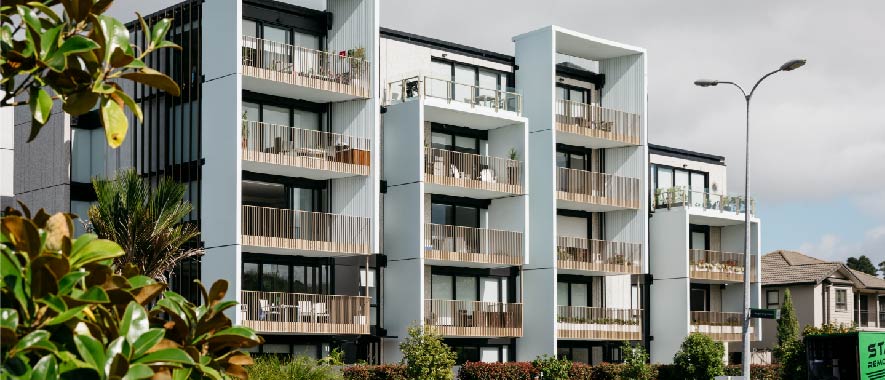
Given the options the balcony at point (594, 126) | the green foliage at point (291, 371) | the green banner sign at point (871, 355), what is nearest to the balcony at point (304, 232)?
the green foliage at point (291, 371)

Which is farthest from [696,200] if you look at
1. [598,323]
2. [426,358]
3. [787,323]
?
[426,358]

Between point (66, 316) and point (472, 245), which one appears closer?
point (66, 316)

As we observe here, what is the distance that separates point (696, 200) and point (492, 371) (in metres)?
18.4

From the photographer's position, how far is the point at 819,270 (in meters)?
76.1

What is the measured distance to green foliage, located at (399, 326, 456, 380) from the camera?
41469mm

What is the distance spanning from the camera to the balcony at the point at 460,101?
46.0 meters

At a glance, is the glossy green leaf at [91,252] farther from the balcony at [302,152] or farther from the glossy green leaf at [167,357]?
the balcony at [302,152]

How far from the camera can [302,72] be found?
139ft

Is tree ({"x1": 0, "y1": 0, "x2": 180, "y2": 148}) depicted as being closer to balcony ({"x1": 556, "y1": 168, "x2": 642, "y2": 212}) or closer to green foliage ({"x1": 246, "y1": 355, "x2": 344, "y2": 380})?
green foliage ({"x1": 246, "y1": 355, "x2": 344, "y2": 380})

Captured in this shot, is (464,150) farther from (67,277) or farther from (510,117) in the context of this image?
(67,277)

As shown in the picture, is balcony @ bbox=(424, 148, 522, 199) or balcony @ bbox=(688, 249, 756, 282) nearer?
balcony @ bbox=(424, 148, 522, 199)

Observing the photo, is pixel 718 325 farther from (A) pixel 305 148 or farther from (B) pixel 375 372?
(A) pixel 305 148

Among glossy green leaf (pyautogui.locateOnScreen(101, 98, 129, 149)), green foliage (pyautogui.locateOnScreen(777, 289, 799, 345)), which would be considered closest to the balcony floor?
green foliage (pyautogui.locateOnScreen(777, 289, 799, 345))

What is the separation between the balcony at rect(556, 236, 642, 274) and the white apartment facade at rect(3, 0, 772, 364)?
8 cm
